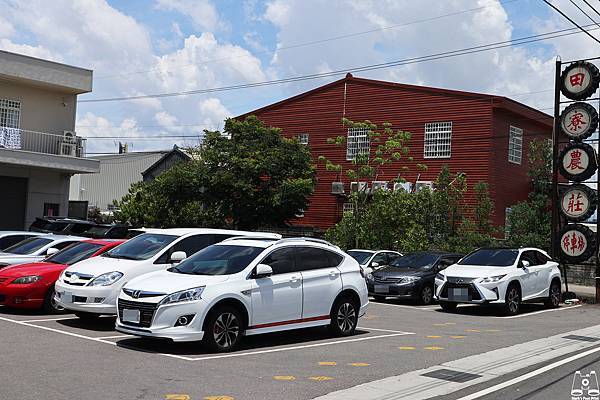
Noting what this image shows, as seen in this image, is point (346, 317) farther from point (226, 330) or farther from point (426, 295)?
point (426, 295)

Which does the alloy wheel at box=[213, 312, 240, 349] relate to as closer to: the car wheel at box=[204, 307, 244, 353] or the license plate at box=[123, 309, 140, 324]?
the car wheel at box=[204, 307, 244, 353]

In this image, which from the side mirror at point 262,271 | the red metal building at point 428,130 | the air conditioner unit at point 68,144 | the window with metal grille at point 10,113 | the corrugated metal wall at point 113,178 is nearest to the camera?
the side mirror at point 262,271

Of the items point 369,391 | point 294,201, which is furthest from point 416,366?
point 294,201

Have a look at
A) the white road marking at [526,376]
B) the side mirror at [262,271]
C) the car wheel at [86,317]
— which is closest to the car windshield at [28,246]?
the car wheel at [86,317]

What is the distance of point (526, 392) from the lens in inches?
326

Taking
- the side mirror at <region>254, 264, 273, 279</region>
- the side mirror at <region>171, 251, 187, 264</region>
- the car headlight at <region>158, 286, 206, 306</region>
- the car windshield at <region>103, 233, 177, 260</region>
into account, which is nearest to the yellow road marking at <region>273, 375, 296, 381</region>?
the car headlight at <region>158, 286, 206, 306</region>

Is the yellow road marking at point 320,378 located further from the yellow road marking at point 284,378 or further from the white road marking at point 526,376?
the white road marking at point 526,376

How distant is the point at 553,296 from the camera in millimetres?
19859

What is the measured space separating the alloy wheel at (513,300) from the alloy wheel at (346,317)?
22.2ft

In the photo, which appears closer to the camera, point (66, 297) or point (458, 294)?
point (66, 297)

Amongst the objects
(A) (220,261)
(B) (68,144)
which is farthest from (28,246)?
(B) (68,144)

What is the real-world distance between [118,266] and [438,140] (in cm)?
2562

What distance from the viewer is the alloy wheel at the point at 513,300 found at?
17594 millimetres

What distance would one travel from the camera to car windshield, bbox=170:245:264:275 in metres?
10.7
